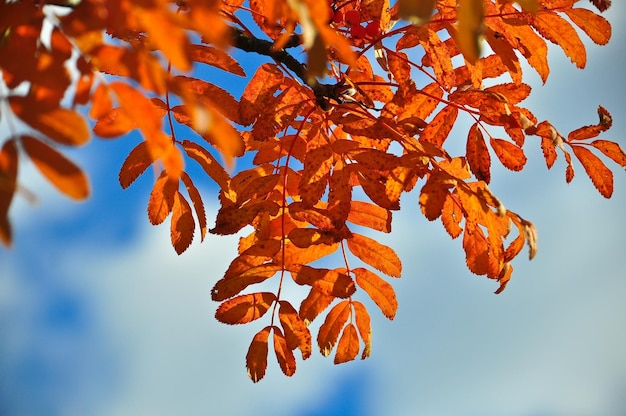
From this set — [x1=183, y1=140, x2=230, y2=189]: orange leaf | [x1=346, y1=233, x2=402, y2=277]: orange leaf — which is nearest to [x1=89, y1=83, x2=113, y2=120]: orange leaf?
[x1=183, y1=140, x2=230, y2=189]: orange leaf

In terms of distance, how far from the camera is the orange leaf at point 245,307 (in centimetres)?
182

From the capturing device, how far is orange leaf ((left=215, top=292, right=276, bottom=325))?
5.98 ft

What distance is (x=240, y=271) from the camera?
1.75m

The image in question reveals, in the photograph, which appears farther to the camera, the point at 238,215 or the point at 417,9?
the point at 238,215

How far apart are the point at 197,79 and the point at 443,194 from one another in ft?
2.29

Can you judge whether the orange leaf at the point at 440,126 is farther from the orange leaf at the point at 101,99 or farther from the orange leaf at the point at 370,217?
the orange leaf at the point at 101,99

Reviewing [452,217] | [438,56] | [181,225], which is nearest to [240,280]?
[181,225]

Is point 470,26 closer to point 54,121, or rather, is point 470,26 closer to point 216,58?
point 54,121

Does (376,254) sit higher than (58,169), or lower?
lower

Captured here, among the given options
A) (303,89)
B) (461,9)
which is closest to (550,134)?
(303,89)

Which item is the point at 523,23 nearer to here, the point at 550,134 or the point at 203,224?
the point at 550,134

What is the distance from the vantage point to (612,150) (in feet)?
6.10

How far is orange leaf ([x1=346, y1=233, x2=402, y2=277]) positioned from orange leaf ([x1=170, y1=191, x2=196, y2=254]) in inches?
17.4

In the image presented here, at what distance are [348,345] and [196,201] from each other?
61 centimetres
